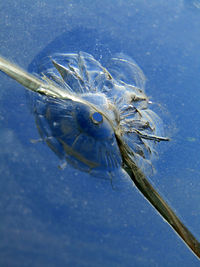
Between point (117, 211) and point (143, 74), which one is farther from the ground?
point (143, 74)

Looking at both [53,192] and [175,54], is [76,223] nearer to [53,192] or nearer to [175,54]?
[53,192]

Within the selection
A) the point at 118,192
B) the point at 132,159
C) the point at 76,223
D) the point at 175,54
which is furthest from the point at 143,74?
the point at 76,223

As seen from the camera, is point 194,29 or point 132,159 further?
point 194,29

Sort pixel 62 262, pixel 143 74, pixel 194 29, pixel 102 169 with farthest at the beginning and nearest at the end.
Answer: pixel 194 29, pixel 143 74, pixel 102 169, pixel 62 262

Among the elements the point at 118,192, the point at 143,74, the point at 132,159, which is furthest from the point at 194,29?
the point at 118,192

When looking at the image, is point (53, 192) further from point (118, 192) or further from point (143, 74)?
point (143, 74)

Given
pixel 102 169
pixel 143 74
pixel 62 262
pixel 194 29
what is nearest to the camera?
pixel 62 262

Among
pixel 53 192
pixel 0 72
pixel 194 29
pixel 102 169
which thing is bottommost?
pixel 53 192
